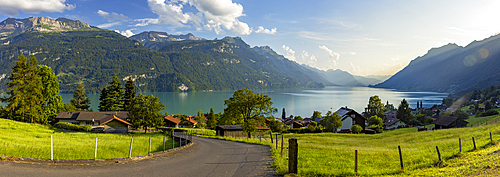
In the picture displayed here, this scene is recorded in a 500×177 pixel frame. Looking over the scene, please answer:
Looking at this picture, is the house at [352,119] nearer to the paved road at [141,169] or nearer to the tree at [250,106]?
the tree at [250,106]

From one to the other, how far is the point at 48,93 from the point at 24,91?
7.25m

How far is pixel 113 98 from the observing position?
211 ft

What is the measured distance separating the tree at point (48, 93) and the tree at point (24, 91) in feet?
9.35

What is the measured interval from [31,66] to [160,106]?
2803 centimetres

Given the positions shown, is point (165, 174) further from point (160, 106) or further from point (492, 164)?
point (160, 106)

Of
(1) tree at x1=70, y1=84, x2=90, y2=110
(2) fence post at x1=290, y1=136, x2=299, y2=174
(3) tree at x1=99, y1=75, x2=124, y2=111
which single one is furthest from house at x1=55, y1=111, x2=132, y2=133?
(2) fence post at x1=290, y1=136, x2=299, y2=174

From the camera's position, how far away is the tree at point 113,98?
209ft

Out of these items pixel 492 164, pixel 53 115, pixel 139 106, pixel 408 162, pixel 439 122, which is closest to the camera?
pixel 492 164

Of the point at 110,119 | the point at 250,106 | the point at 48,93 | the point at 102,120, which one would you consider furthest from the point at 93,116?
the point at 250,106

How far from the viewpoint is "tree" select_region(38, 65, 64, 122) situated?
48688 millimetres

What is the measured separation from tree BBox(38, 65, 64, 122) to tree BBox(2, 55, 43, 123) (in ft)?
9.35

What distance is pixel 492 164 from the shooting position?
32.4 ft

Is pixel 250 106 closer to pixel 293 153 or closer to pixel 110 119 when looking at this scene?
pixel 293 153

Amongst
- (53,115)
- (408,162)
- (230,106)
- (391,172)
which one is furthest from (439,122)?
(53,115)
